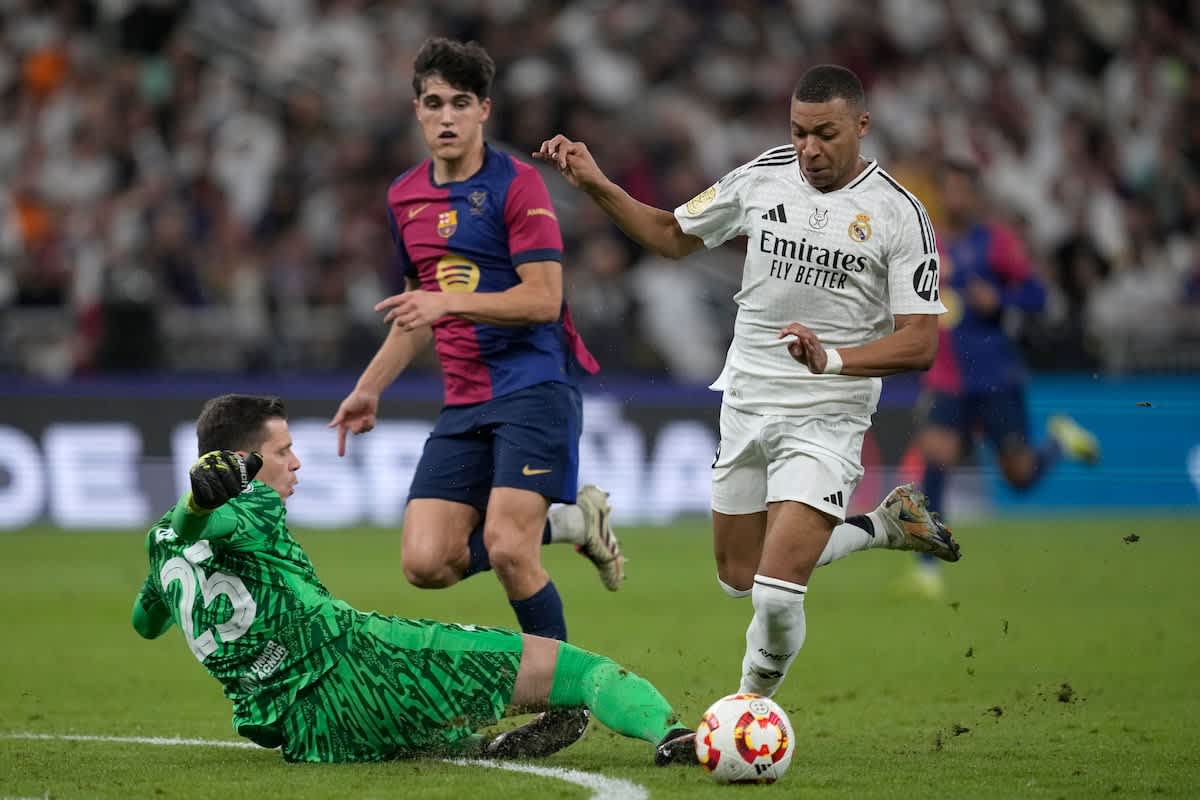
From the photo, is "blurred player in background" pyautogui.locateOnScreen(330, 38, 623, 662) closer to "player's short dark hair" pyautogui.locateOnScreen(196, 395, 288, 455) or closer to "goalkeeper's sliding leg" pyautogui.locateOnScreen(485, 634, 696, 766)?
"goalkeeper's sliding leg" pyautogui.locateOnScreen(485, 634, 696, 766)

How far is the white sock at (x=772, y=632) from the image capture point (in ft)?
21.7

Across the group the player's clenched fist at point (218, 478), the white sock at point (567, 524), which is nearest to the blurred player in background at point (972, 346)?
A: the white sock at point (567, 524)

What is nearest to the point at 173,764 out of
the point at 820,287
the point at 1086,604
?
the point at 820,287

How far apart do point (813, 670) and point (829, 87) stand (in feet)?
12.7

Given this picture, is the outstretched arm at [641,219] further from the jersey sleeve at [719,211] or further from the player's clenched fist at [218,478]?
the player's clenched fist at [218,478]

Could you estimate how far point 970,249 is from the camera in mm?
13031

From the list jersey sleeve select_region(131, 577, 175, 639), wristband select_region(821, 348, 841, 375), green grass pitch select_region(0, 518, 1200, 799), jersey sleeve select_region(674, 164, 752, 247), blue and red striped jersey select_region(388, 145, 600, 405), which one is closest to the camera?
green grass pitch select_region(0, 518, 1200, 799)

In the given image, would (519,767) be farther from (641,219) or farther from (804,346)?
(641,219)

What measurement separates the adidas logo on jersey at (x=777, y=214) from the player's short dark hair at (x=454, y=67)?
1.32 m

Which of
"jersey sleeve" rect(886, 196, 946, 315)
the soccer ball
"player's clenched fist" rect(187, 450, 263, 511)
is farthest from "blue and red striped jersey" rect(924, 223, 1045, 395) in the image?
"player's clenched fist" rect(187, 450, 263, 511)

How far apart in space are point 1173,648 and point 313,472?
8.80 meters

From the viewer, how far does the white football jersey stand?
679 cm

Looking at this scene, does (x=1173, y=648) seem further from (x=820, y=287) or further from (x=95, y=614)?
(x=95, y=614)

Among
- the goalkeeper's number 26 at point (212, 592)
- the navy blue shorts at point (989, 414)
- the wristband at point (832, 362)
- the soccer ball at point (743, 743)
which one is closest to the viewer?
the soccer ball at point (743, 743)
